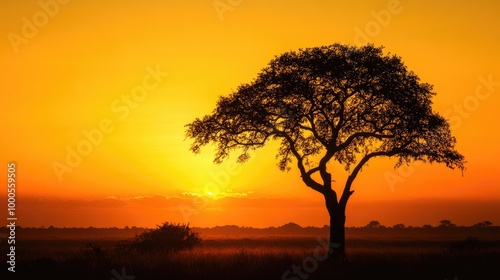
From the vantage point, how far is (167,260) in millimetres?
29453

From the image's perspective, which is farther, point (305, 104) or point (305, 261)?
point (305, 104)

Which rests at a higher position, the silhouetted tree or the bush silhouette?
the silhouetted tree

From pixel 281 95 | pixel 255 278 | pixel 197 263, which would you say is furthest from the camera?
pixel 281 95

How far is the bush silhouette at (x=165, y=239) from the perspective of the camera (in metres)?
40.8

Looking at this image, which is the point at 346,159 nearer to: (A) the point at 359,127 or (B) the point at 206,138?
(A) the point at 359,127

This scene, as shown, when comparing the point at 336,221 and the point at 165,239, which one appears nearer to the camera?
the point at 336,221

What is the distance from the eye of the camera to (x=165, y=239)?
138 ft

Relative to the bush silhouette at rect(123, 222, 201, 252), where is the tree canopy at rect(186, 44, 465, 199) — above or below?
above

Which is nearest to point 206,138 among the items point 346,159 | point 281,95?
point 281,95

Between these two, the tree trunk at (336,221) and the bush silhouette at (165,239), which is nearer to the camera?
the tree trunk at (336,221)

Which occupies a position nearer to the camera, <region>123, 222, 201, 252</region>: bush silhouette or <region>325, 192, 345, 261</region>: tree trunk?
<region>325, 192, 345, 261</region>: tree trunk

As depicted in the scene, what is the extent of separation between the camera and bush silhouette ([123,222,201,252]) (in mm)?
40844

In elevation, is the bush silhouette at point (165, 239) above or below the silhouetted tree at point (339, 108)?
below

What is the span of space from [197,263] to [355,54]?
1650 cm
